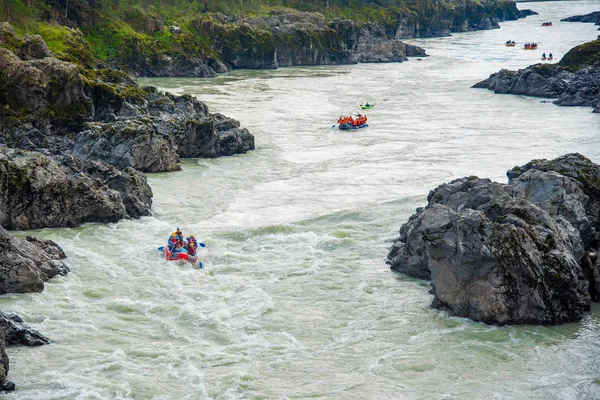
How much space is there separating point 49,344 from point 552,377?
15.7m

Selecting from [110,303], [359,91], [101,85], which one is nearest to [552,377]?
[110,303]

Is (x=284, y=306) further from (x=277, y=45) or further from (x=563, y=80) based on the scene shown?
(x=277, y=45)

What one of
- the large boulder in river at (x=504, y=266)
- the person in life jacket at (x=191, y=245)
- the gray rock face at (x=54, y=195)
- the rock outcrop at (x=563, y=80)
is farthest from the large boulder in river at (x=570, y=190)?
the rock outcrop at (x=563, y=80)

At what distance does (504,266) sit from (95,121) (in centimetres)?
3468

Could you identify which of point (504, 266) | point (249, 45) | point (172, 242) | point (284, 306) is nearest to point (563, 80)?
point (249, 45)

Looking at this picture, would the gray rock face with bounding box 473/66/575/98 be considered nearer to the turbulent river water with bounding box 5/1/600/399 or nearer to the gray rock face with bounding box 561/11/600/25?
the turbulent river water with bounding box 5/1/600/399

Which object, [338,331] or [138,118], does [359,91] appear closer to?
[138,118]

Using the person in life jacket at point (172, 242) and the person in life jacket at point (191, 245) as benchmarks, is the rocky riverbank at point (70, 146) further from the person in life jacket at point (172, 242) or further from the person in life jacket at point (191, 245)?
the person in life jacket at point (191, 245)

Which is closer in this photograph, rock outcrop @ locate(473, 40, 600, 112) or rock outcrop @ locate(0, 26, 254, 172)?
rock outcrop @ locate(0, 26, 254, 172)

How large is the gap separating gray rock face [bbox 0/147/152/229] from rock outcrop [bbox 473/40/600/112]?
52.9 metres

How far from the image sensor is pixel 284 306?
2981cm

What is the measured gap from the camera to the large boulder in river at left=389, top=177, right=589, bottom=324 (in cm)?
2762

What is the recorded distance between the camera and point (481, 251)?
2784 centimetres

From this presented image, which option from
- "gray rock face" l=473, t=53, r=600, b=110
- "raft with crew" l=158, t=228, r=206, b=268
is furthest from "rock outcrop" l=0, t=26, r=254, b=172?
"gray rock face" l=473, t=53, r=600, b=110
